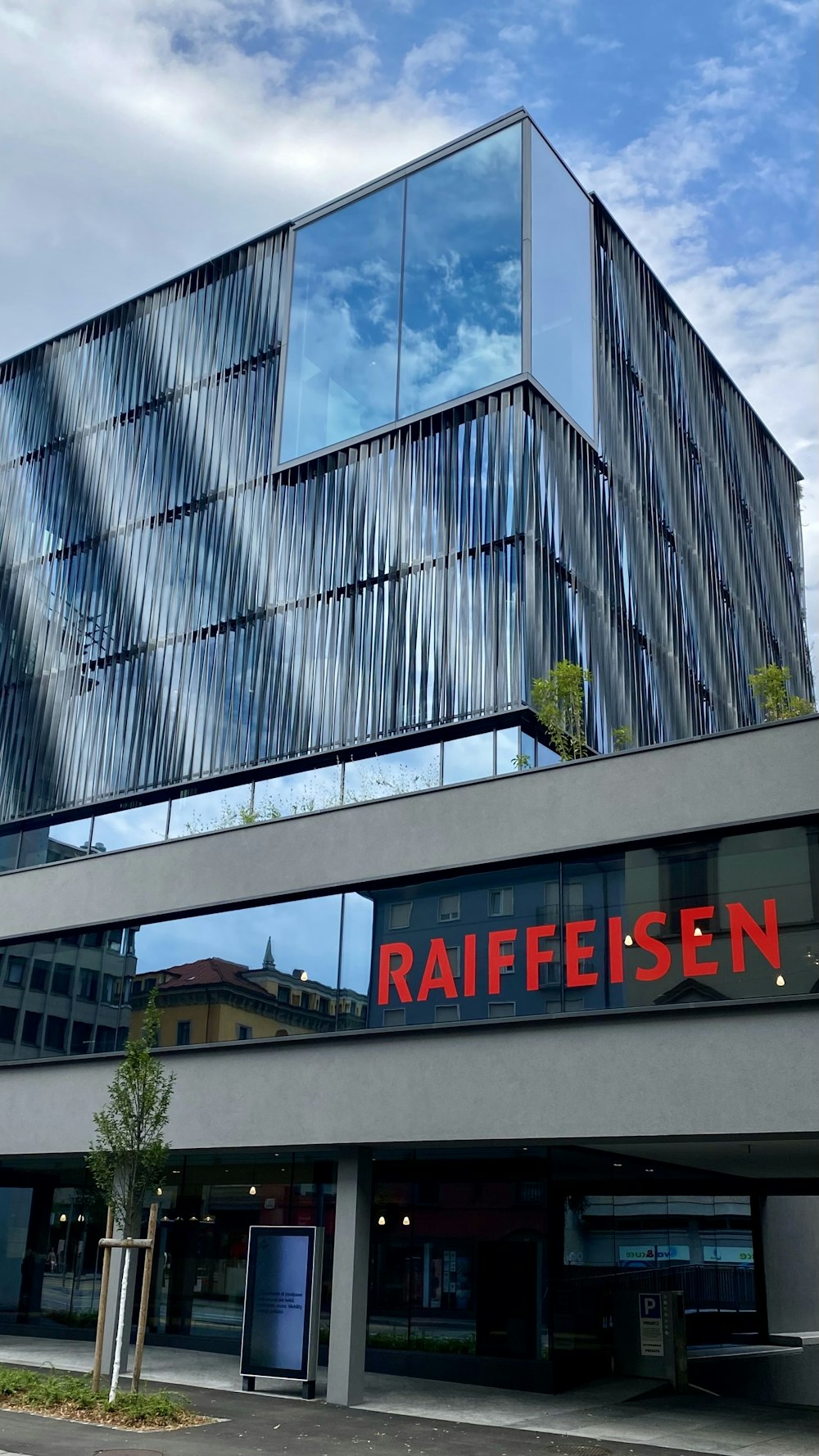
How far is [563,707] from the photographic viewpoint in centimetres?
2634

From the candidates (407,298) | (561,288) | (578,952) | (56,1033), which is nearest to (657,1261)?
(578,952)

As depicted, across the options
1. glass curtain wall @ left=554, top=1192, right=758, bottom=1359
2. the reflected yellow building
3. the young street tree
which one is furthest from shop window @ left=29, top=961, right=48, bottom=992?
glass curtain wall @ left=554, top=1192, right=758, bottom=1359

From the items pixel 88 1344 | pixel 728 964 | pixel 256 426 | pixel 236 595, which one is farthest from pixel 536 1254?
pixel 256 426

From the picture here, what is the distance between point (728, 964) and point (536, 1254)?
21.6 feet

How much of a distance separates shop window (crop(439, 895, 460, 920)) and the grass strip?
23.0 ft

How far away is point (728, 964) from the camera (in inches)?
612

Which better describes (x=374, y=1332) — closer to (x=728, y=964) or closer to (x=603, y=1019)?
(x=603, y=1019)

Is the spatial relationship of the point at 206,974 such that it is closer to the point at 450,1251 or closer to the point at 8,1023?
the point at 8,1023

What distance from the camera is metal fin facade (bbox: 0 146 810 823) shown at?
2794 cm

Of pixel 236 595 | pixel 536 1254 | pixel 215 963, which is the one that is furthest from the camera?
pixel 236 595

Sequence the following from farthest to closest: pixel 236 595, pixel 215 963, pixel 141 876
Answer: pixel 236 595 < pixel 141 876 < pixel 215 963

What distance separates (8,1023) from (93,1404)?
8600 millimetres

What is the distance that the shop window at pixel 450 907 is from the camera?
59.7 feet

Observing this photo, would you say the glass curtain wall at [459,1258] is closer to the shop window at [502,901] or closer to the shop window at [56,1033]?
the shop window at [502,901]
